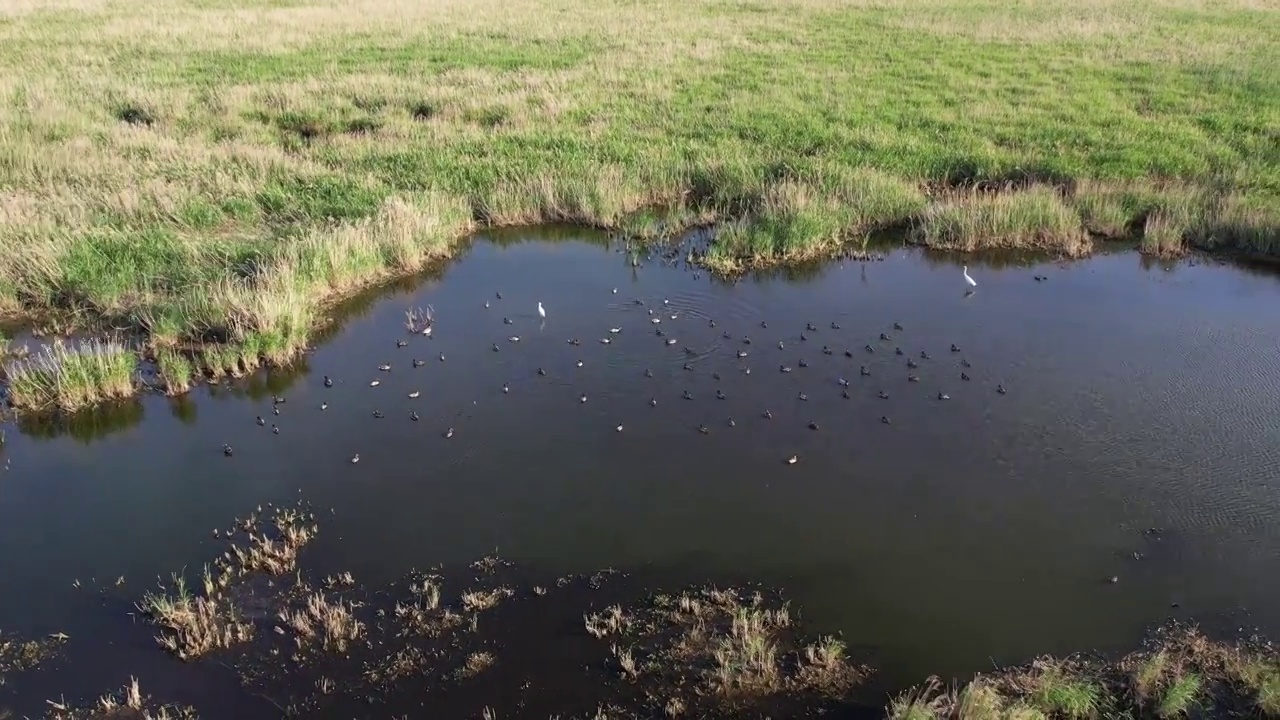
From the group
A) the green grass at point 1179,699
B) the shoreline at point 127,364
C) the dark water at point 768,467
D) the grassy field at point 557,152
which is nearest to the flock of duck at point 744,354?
the dark water at point 768,467

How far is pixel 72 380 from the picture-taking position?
390 inches

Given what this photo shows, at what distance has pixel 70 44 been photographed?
26781 millimetres

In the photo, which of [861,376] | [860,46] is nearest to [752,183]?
[861,376]

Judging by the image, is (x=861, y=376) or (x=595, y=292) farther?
(x=595, y=292)

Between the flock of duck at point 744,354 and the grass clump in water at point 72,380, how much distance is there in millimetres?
1659

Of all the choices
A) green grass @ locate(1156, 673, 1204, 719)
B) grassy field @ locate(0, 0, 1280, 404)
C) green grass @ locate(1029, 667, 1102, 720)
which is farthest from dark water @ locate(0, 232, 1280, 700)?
grassy field @ locate(0, 0, 1280, 404)

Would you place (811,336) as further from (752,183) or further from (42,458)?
(42,458)

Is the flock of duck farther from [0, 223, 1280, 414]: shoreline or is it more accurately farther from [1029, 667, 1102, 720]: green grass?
[1029, 667, 1102, 720]: green grass

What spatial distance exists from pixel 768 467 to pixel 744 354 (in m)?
2.35

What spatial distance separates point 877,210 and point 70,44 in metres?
24.1

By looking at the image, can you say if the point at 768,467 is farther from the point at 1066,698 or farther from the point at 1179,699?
the point at 1179,699

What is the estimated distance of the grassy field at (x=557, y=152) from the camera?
1281 cm

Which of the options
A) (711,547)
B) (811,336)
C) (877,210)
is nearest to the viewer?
(711,547)

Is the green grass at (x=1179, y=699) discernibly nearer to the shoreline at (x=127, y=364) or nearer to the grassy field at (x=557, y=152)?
the shoreline at (x=127, y=364)
